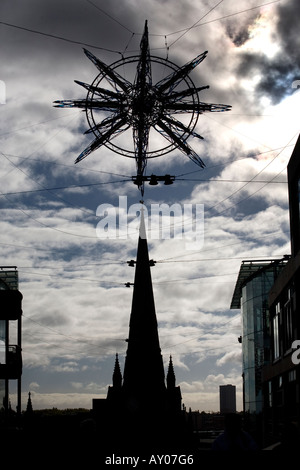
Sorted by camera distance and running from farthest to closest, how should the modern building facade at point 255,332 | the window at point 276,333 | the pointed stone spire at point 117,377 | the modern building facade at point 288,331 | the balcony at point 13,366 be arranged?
the modern building facade at point 255,332
the pointed stone spire at point 117,377
the window at point 276,333
the balcony at point 13,366
the modern building facade at point 288,331

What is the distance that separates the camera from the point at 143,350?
57031mm

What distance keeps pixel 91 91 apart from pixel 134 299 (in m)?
33.3

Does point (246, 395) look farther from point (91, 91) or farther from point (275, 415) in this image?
point (91, 91)

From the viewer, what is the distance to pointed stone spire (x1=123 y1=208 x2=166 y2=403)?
5694cm

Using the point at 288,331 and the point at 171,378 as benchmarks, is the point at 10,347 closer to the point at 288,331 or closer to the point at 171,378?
the point at 288,331

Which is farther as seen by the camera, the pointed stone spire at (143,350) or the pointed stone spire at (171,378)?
the pointed stone spire at (171,378)

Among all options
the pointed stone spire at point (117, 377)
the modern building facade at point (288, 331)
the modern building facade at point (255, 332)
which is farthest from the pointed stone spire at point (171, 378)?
the modern building facade at point (288, 331)

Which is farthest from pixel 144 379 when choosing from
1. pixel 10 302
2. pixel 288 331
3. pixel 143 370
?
pixel 10 302

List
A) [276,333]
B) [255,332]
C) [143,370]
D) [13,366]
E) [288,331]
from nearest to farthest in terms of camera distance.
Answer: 1. [288,331]
2. [13,366]
3. [276,333]
4. [143,370]
5. [255,332]

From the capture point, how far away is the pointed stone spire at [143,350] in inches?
2242

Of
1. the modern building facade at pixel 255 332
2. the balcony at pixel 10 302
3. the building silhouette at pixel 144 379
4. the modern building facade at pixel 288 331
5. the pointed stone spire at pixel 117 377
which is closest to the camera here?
the modern building facade at pixel 288 331

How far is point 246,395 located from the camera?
74.4 metres

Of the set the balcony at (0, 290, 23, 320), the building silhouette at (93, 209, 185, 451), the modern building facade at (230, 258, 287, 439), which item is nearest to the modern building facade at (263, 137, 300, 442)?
the balcony at (0, 290, 23, 320)

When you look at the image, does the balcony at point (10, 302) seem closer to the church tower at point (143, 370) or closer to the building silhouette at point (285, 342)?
the building silhouette at point (285, 342)
